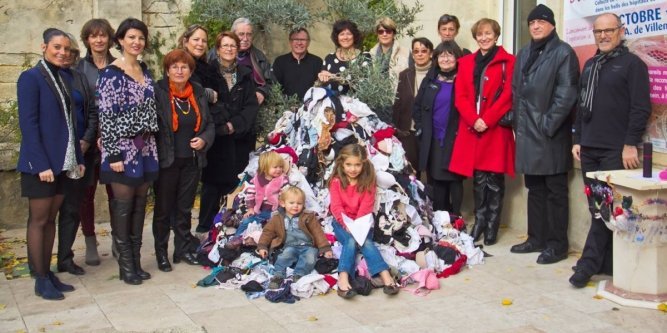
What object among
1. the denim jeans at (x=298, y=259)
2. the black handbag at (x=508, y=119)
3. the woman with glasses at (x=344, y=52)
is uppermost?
the woman with glasses at (x=344, y=52)

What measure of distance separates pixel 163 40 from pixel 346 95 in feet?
11.1

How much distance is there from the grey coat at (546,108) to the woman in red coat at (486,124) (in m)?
0.22

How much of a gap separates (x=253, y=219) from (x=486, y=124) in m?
2.20

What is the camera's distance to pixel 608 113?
237 inches

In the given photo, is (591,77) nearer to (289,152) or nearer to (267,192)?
(289,152)

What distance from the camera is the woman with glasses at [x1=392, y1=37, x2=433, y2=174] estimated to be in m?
7.82

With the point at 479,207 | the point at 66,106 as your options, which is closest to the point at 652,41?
the point at 479,207

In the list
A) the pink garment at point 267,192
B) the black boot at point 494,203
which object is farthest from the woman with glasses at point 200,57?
the black boot at point 494,203

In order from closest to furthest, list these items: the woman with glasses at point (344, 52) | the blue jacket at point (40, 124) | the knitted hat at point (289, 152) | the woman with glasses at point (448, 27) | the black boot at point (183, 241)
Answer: the blue jacket at point (40, 124), the black boot at point (183, 241), the knitted hat at point (289, 152), the woman with glasses at point (344, 52), the woman with glasses at point (448, 27)

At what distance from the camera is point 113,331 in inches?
209

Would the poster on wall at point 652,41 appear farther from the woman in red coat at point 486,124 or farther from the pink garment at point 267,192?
the pink garment at point 267,192

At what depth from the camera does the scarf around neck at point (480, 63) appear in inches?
285

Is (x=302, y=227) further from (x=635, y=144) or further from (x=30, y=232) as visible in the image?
(x=635, y=144)

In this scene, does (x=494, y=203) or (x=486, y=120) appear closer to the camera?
(x=486, y=120)
